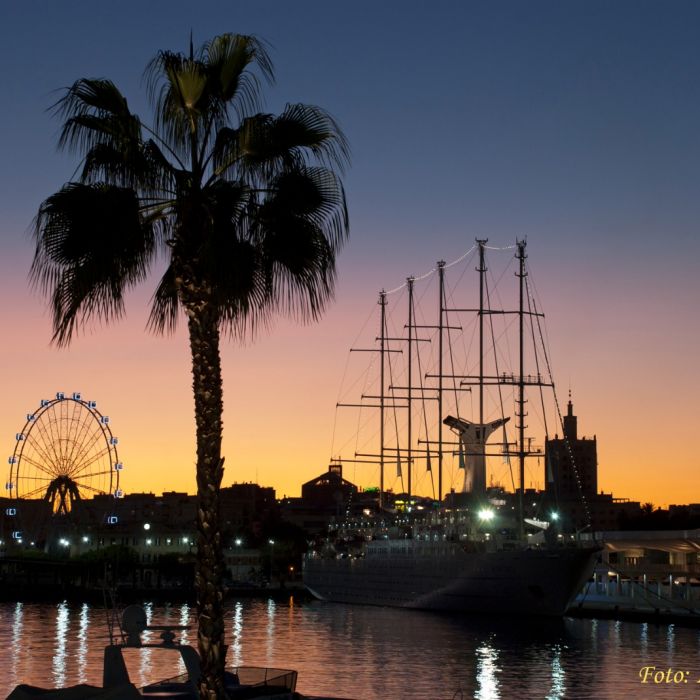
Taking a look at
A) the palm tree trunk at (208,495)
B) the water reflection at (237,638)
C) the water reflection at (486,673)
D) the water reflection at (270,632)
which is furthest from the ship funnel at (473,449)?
the palm tree trunk at (208,495)

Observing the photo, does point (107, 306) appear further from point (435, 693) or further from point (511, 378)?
point (511, 378)

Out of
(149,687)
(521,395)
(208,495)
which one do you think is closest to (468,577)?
(521,395)

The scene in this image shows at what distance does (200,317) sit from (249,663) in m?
42.4

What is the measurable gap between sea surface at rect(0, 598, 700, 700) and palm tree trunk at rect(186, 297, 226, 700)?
12437mm

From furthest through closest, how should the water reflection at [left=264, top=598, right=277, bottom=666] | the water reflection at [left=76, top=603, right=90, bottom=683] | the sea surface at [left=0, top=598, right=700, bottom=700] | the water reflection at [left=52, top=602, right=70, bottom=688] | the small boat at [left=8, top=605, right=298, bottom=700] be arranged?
the water reflection at [left=264, top=598, right=277, bottom=666] → the water reflection at [left=76, top=603, right=90, bottom=683] → the water reflection at [left=52, top=602, right=70, bottom=688] → the sea surface at [left=0, top=598, right=700, bottom=700] → the small boat at [left=8, top=605, right=298, bottom=700]

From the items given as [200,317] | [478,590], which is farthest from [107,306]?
[478,590]

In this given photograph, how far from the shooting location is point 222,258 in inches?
752

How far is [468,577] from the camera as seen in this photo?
95250 mm

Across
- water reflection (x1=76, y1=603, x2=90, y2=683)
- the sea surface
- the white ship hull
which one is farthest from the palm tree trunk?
the white ship hull

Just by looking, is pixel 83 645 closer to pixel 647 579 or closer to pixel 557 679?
pixel 557 679

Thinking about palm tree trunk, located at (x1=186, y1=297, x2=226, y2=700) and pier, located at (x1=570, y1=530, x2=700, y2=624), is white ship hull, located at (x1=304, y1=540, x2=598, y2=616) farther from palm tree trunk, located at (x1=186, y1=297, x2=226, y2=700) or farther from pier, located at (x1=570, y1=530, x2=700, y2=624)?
palm tree trunk, located at (x1=186, y1=297, x2=226, y2=700)

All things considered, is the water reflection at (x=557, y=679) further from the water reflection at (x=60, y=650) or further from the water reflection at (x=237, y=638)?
the water reflection at (x=60, y=650)

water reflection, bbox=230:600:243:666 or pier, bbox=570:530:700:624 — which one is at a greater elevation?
pier, bbox=570:530:700:624

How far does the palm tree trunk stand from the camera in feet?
59.9
